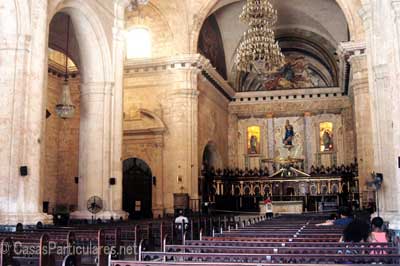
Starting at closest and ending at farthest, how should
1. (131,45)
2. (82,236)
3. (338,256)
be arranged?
(338,256) < (82,236) < (131,45)

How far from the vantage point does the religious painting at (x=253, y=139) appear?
31578 mm

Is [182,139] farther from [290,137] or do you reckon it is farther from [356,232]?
[356,232]

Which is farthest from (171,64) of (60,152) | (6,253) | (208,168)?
(6,253)

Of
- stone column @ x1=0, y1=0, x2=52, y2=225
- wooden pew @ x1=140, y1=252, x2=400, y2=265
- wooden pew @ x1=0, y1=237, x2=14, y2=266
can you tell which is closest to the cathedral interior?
stone column @ x1=0, y1=0, x2=52, y2=225

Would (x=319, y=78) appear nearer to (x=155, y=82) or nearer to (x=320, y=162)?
(x=320, y=162)

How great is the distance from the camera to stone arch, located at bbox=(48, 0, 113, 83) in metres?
15.3

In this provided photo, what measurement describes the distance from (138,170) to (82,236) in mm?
15298

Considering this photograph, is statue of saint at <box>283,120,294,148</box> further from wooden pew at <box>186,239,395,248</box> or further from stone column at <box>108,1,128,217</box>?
wooden pew at <box>186,239,395,248</box>

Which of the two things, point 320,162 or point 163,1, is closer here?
point 163,1

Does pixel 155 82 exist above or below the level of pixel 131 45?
below

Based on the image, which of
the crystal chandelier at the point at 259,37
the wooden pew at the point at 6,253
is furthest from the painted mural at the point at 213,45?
the wooden pew at the point at 6,253

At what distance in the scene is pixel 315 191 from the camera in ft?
92.9

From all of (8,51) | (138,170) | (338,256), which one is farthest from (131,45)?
(338,256)

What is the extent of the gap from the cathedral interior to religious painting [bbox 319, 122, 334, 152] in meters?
0.07
